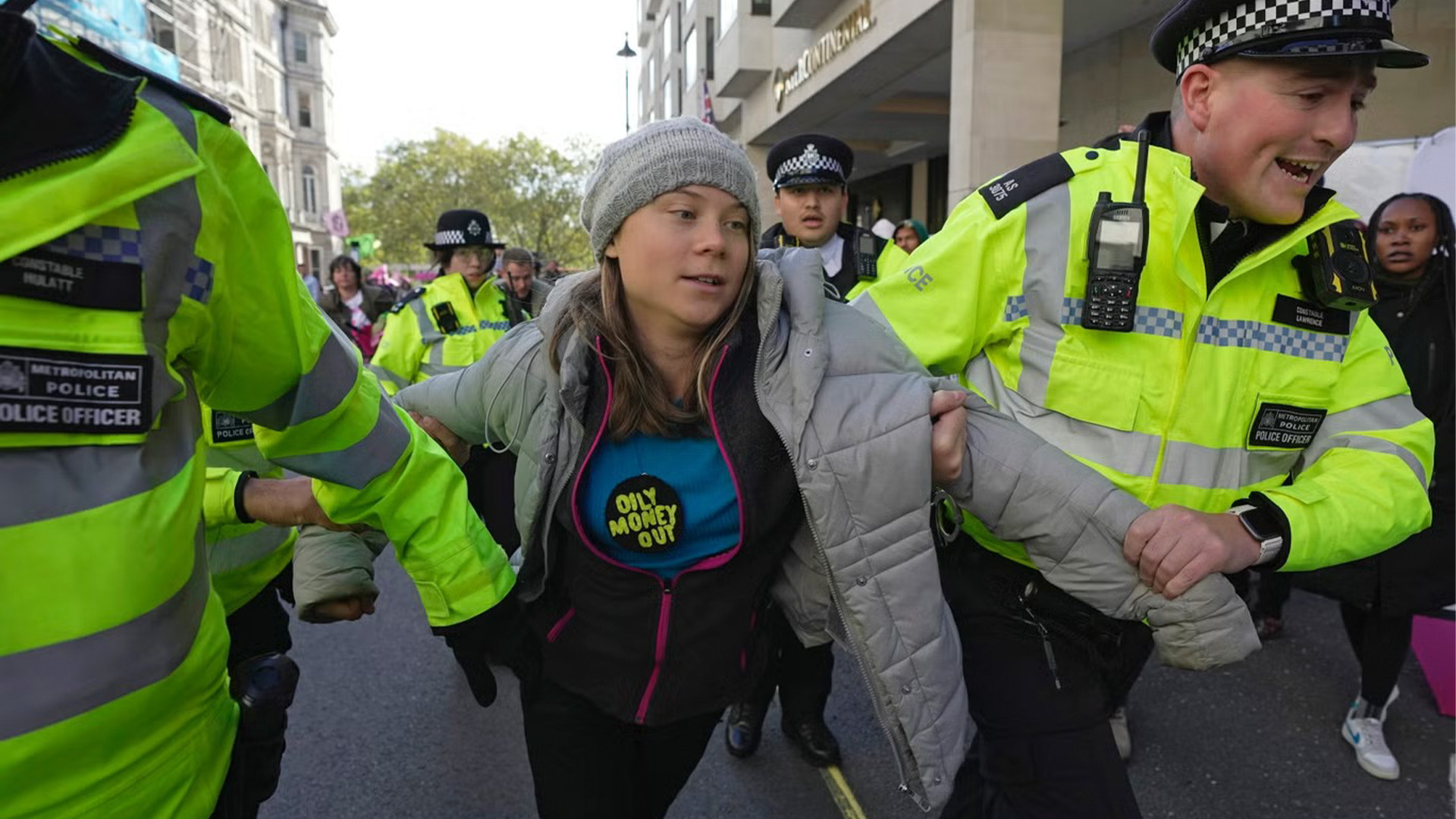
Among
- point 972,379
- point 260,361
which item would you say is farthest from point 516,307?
point 260,361

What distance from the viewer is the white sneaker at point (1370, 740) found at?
338cm

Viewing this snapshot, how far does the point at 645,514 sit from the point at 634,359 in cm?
32

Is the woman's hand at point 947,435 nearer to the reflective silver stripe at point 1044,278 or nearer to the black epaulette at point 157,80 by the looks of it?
the reflective silver stripe at point 1044,278

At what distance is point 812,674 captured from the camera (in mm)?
3510

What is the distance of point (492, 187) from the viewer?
1396 inches

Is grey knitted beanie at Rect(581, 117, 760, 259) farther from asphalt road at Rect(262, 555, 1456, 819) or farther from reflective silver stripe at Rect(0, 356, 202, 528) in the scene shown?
asphalt road at Rect(262, 555, 1456, 819)

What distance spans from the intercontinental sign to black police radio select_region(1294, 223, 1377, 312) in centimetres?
1132

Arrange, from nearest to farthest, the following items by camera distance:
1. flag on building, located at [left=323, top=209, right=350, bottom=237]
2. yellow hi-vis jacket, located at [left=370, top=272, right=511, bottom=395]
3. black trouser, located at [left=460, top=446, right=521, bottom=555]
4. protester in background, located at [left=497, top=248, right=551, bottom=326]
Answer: black trouser, located at [left=460, top=446, right=521, bottom=555] < yellow hi-vis jacket, located at [left=370, top=272, right=511, bottom=395] < protester in background, located at [left=497, top=248, right=551, bottom=326] < flag on building, located at [left=323, top=209, right=350, bottom=237]

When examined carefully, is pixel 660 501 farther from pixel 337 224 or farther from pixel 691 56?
pixel 691 56

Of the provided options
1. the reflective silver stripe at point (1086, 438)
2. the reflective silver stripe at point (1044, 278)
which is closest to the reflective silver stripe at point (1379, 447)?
the reflective silver stripe at point (1086, 438)

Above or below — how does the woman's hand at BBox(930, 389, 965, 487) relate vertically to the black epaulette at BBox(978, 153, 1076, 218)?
below

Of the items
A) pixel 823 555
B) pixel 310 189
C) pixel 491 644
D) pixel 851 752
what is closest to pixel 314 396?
pixel 491 644

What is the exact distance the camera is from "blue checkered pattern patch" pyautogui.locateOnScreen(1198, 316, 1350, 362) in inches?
74.5

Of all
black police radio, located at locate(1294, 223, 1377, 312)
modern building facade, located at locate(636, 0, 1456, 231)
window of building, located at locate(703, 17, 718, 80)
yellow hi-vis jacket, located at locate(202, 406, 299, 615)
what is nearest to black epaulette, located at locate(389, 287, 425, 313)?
yellow hi-vis jacket, located at locate(202, 406, 299, 615)
